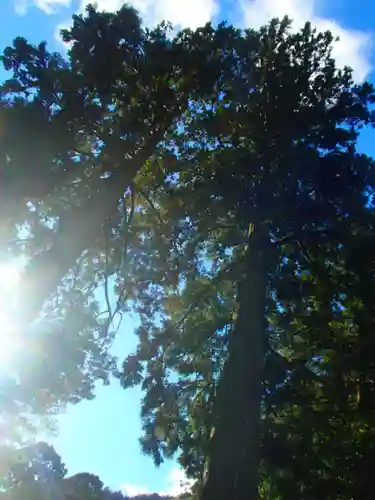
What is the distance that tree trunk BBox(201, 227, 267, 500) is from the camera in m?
8.56

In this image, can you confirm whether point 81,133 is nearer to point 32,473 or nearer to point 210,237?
point 210,237

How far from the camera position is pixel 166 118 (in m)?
11.3

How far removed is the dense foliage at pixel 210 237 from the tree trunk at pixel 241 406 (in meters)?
0.03

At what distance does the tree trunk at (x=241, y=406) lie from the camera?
856 cm

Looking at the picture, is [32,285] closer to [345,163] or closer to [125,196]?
[125,196]

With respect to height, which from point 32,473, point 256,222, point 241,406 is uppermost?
point 256,222

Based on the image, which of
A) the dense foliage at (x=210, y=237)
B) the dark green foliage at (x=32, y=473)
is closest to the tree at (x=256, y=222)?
the dense foliage at (x=210, y=237)

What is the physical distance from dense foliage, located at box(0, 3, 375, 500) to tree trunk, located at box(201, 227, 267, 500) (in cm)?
3

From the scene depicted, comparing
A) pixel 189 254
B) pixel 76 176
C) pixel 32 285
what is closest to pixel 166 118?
pixel 76 176

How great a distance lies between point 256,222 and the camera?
39.8ft

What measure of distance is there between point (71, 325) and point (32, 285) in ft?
10.1

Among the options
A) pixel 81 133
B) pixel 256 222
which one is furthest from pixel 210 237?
pixel 81 133

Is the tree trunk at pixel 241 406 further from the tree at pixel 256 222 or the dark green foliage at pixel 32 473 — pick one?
the dark green foliage at pixel 32 473

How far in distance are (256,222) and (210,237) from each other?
2.07 m
